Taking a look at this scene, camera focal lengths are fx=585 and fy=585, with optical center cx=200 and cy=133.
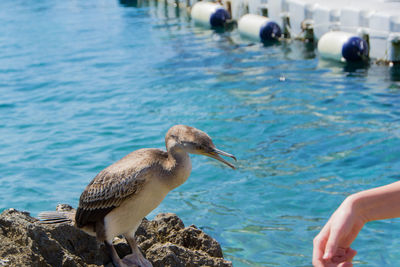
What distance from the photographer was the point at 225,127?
416 inches

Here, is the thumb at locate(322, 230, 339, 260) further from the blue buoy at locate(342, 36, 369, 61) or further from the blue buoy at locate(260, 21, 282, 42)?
the blue buoy at locate(260, 21, 282, 42)

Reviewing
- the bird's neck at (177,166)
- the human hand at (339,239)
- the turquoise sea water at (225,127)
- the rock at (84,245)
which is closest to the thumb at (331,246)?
the human hand at (339,239)

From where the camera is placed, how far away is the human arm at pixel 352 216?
1.44 metres

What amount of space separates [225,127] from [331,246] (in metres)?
9.16

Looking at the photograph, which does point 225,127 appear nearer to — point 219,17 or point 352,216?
point 352,216

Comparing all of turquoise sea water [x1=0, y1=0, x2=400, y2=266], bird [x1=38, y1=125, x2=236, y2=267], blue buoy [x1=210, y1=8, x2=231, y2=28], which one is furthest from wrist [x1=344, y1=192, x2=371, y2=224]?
blue buoy [x1=210, y1=8, x2=231, y2=28]

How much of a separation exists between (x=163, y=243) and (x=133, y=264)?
0.67 metres

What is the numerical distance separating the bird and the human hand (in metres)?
2.76

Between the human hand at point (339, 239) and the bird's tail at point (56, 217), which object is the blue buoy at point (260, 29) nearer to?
the bird's tail at point (56, 217)

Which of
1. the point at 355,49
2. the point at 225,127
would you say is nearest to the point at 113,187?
the point at 225,127

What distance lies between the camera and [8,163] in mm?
9680

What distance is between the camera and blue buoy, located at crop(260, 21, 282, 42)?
1723 centimetres

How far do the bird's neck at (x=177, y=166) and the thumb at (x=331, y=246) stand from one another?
113 inches

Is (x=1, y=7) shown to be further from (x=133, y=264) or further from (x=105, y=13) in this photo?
(x=133, y=264)
